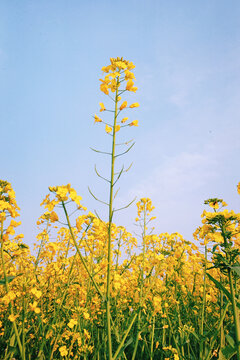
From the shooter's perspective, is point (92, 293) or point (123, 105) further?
point (92, 293)

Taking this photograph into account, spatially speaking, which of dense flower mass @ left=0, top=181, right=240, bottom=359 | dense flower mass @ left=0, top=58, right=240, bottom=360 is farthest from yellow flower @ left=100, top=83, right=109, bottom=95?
dense flower mass @ left=0, top=181, right=240, bottom=359

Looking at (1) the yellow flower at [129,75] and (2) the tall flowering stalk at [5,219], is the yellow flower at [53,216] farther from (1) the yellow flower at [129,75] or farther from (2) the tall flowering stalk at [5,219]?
(1) the yellow flower at [129,75]

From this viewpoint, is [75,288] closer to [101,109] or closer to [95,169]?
[95,169]

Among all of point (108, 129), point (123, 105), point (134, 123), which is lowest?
point (108, 129)

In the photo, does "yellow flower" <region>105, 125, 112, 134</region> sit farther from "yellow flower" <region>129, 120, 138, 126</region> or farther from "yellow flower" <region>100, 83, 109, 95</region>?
"yellow flower" <region>100, 83, 109, 95</region>

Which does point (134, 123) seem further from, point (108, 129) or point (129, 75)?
point (129, 75)

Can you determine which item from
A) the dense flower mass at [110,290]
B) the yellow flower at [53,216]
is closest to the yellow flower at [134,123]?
the dense flower mass at [110,290]

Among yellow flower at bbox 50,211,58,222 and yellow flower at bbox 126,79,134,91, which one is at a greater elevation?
yellow flower at bbox 126,79,134,91

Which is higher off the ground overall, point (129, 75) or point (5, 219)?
point (129, 75)

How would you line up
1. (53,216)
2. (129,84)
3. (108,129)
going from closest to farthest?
(53,216) < (108,129) < (129,84)

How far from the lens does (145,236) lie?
3.17m

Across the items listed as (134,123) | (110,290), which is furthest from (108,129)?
(110,290)

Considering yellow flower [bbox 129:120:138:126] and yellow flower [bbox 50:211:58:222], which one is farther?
yellow flower [bbox 129:120:138:126]

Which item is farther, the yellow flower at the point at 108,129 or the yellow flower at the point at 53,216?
the yellow flower at the point at 108,129
